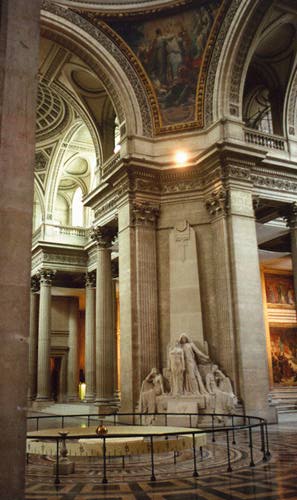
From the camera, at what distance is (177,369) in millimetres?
12570

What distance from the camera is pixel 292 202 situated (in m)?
15.2

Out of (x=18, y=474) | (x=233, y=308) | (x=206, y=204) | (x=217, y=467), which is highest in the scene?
(x=206, y=204)

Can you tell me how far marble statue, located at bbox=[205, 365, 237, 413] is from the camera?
1209cm

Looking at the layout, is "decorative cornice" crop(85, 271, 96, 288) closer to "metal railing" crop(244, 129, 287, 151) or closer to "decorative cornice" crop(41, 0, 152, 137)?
"decorative cornice" crop(41, 0, 152, 137)

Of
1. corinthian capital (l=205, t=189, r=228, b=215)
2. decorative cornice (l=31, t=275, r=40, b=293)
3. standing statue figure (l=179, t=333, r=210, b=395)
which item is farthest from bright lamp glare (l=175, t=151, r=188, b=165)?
decorative cornice (l=31, t=275, r=40, b=293)

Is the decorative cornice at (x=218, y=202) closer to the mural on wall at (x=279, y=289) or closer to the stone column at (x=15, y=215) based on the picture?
the mural on wall at (x=279, y=289)

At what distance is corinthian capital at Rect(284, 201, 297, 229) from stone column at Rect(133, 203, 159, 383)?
4.06 metres

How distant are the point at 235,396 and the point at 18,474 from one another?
380 inches

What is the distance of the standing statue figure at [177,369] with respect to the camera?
41.2 ft

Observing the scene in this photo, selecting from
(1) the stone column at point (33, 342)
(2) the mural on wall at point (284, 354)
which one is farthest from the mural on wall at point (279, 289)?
(1) the stone column at point (33, 342)

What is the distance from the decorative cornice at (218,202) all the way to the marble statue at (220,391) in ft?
13.5

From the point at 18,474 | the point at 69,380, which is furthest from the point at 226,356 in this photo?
the point at 69,380

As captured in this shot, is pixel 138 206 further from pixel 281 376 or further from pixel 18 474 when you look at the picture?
pixel 18 474

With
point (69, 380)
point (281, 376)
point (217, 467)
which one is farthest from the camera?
point (69, 380)
